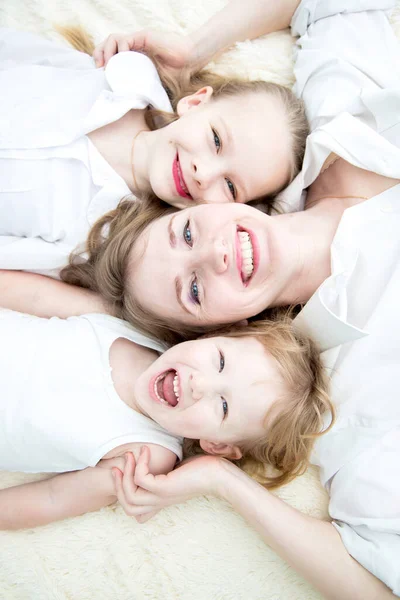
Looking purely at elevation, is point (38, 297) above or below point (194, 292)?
below

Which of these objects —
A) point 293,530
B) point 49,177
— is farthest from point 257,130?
point 293,530

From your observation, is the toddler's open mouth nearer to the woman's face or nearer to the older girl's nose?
the older girl's nose

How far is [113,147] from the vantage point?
1.55 metres

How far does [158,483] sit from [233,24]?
135cm

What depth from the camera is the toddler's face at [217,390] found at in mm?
1192

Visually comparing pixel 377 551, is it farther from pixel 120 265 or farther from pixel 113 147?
pixel 113 147

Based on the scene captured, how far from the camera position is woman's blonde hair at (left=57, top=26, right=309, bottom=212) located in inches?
58.6

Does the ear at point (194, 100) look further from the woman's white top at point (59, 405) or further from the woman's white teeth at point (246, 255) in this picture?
the woman's white top at point (59, 405)

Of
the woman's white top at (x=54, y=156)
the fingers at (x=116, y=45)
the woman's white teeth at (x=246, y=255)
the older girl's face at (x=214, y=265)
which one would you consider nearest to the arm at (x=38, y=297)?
the woman's white top at (x=54, y=156)

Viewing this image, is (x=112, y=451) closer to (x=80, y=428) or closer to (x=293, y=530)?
(x=80, y=428)

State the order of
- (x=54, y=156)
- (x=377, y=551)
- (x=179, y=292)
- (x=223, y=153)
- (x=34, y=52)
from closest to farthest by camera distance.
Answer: (x=377, y=551) < (x=179, y=292) < (x=223, y=153) < (x=54, y=156) < (x=34, y=52)

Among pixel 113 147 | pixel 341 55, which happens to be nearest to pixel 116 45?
pixel 113 147

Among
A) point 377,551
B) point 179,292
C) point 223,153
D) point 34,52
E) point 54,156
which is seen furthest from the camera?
point 34,52

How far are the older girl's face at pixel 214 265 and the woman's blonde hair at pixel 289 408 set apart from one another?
3.1 inches
